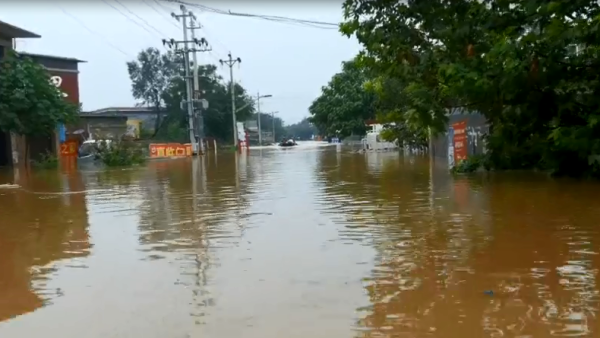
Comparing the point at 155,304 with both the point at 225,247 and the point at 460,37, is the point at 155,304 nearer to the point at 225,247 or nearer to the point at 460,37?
the point at 225,247

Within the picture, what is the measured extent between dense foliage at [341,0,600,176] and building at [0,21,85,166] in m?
22.2

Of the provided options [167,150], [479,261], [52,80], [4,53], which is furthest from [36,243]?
[167,150]

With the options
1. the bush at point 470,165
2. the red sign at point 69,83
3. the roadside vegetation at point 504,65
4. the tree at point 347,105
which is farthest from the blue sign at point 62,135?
the bush at point 470,165

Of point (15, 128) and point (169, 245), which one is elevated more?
point (15, 128)

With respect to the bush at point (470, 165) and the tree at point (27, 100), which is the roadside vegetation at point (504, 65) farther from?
the tree at point (27, 100)

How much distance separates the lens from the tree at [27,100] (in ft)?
99.3

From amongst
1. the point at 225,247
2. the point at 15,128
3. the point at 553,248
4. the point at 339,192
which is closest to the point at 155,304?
the point at 225,247

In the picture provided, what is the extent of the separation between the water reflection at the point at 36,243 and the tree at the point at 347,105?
46.4 meters

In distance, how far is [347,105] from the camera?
62.9 metres

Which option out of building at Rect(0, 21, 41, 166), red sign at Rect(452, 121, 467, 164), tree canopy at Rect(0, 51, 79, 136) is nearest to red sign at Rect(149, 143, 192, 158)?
building at Rect(0, 21, 41, 166)

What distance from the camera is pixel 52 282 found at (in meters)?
6.95

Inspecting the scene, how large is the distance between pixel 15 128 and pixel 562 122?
22.9m

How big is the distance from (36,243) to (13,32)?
92.2 ft

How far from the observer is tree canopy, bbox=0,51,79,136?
3027 cm
